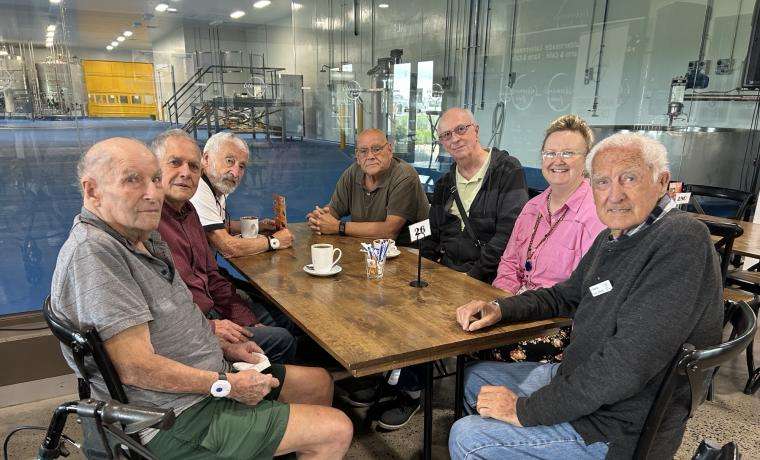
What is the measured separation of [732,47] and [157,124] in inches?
193

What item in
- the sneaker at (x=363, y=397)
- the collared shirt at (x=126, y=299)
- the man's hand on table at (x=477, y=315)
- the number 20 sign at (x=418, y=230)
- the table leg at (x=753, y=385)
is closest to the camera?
the collared shirt at (x=126, y=299)

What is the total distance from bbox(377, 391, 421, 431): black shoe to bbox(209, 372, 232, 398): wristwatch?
1.11 metres

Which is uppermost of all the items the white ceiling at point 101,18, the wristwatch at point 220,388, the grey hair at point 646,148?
the white ceiling at point 101,18

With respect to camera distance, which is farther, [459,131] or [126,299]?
[459,131]

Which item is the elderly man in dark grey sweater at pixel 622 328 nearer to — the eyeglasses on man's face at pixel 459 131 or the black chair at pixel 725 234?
the eyeglasses on man's face at pixel 459 131

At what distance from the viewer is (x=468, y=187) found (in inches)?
99.0

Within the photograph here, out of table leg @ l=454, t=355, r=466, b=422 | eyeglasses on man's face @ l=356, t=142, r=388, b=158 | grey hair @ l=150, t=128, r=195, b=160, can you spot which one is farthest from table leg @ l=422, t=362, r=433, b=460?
eyeglasses on man's face @ l=356, t=142, r=388, b=158

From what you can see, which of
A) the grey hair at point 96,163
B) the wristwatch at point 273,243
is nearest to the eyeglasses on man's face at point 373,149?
the wristwatch at point 273,243

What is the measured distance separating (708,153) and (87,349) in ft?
17.2

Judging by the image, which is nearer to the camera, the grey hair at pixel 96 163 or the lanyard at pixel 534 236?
the grey hair at pixel 96 163

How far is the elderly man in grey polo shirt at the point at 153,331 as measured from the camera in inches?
44.3

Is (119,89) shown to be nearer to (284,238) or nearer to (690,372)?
(284,238)

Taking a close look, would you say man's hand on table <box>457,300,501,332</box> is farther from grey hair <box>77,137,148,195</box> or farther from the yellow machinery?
the yellow machinery

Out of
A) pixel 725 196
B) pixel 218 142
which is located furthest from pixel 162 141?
pixel 725 196
